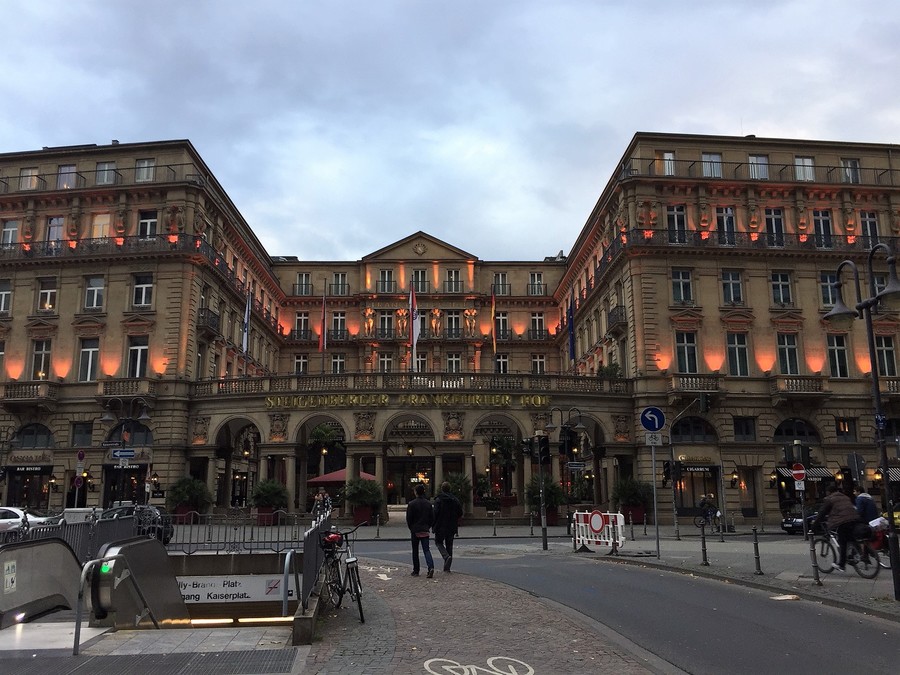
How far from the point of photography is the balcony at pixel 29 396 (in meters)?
40.8

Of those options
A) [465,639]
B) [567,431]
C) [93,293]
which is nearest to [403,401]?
[567,431]

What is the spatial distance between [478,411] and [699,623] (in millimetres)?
28475

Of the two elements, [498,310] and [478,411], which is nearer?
[478,411]

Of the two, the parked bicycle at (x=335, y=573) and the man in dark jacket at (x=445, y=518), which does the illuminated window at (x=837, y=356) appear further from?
the parked bicycle at (x=335, y=573)

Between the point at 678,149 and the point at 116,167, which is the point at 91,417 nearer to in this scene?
the point at 116,167

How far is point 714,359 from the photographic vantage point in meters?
41.3

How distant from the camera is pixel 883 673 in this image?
7.84 metres

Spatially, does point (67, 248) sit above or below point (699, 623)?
above

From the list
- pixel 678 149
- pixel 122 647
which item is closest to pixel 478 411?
pixel 678 149

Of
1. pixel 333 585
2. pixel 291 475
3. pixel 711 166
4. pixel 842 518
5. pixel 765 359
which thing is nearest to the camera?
pixel 333 585

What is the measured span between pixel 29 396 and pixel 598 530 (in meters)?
34.2

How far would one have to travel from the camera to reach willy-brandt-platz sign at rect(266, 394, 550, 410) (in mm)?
38500

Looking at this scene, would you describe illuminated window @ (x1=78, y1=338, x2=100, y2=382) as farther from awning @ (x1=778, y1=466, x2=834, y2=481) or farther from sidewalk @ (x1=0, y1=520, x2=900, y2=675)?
awning @ (x1=778, y1=466, x2=834, y2=481)

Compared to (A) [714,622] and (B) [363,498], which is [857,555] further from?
(B) [363,498]
